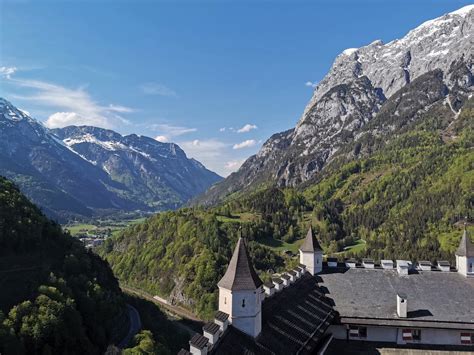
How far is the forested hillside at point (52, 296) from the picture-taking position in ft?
223

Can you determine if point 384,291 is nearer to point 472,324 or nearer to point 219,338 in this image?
point 472,324

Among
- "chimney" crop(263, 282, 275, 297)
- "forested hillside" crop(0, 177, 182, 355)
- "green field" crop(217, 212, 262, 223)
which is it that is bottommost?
"forested hillside" crop(0, 177, 182, 355)

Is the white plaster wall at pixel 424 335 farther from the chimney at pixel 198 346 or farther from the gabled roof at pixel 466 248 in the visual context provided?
the chimney at pixel 198 346

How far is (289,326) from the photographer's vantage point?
93.4 ft

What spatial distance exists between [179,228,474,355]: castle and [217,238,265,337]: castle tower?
0.06 m

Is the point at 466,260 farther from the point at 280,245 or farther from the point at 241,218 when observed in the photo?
the point at 241,218

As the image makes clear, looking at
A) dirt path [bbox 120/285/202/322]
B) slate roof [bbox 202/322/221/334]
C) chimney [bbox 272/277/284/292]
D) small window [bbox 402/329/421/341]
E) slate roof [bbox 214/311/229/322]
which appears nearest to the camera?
slate roof [bbox 202/322/221/334]

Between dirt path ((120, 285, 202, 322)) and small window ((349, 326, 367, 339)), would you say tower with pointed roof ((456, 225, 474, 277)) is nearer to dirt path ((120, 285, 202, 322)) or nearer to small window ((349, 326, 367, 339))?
small window ((349, 326, 367, 339))

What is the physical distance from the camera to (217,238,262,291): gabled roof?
26.3 metres

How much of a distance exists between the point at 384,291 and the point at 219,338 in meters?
20.0

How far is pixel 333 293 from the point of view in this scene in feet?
126

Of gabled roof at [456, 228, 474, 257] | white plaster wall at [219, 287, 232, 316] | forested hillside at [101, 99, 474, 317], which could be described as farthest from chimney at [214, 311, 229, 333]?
forested hillside at [101, 99, 474, 317]

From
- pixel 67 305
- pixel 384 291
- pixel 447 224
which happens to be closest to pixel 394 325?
pixel 384 291

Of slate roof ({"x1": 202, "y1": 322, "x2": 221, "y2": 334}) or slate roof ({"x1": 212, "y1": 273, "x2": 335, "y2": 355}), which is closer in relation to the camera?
slate roof ({"x1": 202, "y1": 322, "x2": 221, "y2": 334})
